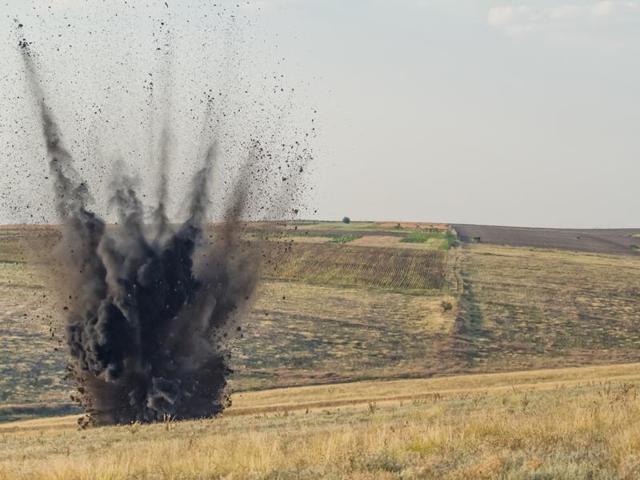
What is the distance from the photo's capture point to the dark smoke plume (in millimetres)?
32906

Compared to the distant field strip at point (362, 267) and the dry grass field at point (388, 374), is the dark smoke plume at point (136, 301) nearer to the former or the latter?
the dry grass field at point (388, 374)

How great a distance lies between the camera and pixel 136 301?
3300 centimetres

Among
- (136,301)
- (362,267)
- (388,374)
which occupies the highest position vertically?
(136,301)

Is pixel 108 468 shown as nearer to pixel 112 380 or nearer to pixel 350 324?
pixel 112 380

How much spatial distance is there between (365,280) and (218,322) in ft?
177

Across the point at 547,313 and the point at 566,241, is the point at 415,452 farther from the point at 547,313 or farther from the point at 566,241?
the point at 566,241

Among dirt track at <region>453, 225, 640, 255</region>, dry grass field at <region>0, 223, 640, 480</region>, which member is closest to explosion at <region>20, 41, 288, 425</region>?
dry grass field at <region>0, 223, 640, 480</region>

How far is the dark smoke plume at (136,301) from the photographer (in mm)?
32906

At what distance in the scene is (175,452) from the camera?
15.2 metres

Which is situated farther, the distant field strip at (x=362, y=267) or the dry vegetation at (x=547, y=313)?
the distant field strip at (x=362, y=267)

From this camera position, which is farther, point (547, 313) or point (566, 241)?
point (566, 241)

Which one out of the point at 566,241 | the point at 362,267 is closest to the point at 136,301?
the point at 362,267

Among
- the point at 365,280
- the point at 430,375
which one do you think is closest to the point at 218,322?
the point at 430,375

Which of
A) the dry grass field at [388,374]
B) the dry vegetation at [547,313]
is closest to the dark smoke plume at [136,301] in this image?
the dry grass field at [388,374]
